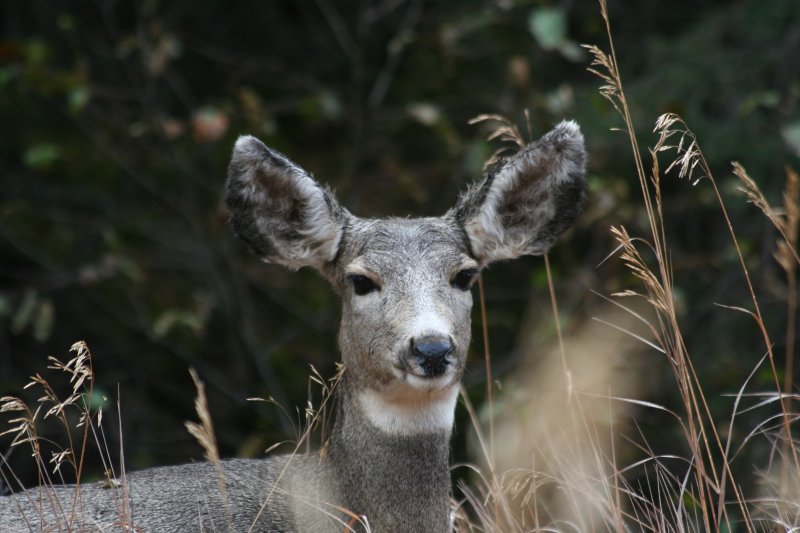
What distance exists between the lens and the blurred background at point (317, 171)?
24.1ft

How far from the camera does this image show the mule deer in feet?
13.9

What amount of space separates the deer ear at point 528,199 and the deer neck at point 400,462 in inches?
33.5

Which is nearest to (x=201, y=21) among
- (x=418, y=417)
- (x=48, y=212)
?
(x=48, y=212)

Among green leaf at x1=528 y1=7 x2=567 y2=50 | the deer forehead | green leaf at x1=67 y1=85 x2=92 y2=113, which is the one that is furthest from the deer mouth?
green leaf at x1=67 y1=85 x2=92 y2=113

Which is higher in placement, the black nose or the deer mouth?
the black nose

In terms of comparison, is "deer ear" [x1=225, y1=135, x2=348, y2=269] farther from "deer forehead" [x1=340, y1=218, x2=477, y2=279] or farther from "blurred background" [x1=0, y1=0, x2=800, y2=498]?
"blurred background" [x1=0, y1=0, x2=800, y2=498]

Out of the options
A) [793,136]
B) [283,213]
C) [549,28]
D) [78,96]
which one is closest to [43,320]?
[78,96]

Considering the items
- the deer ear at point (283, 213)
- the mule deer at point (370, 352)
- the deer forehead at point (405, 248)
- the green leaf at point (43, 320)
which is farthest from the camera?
the green leaf at point (43, 320)

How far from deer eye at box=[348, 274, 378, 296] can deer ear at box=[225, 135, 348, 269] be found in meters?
0.36

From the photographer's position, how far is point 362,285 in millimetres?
4531

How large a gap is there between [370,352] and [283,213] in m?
0.85

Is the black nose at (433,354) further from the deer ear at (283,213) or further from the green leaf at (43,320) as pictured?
the green leaf at (43,320)

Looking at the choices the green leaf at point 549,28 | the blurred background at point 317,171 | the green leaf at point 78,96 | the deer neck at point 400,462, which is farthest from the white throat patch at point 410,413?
the green leaf at point 78,96

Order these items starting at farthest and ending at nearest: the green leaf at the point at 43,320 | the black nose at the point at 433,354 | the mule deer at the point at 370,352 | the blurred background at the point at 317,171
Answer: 1. the green leaf at the point at 43,320
2. the blurred background at the point at 317,171
3. the mule deer at the point at 370,352
4. the black nose at the point at 433,354
